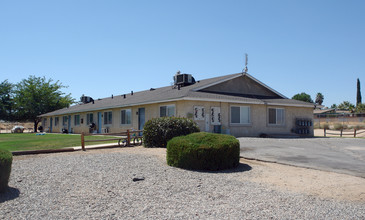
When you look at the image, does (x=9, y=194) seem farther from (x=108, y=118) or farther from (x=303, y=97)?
(x=303, y=97)

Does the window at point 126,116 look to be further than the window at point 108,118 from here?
No

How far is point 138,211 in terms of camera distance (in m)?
5.21

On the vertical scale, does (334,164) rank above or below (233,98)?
below

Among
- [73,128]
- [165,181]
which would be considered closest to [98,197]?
[165,181]

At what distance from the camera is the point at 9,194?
A: 606 centimetres

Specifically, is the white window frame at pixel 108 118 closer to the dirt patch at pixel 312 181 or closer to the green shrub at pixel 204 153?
the green shrub at pixel 204 153

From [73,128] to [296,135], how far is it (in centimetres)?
2329

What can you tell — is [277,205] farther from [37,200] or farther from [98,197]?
[37,200]

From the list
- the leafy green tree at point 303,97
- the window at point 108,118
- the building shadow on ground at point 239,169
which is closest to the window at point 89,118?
the window at point 108,118

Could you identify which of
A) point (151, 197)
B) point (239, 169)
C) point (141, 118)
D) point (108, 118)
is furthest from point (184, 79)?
point (151, 197)

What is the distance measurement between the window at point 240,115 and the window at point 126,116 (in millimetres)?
8069

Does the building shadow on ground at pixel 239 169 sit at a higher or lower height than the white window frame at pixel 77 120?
lower

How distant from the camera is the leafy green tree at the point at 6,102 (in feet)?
145

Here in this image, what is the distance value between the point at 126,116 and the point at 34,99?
2646cm
